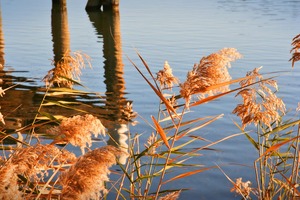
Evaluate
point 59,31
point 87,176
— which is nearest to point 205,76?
point 87,176

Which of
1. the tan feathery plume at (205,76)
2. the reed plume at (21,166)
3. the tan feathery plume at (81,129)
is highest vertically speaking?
the tan feathery plume at (205,76)

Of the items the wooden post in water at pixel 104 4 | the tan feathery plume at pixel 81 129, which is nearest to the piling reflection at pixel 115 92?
the tan feathery plume at pixel 81 129

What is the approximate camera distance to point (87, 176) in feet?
7.00

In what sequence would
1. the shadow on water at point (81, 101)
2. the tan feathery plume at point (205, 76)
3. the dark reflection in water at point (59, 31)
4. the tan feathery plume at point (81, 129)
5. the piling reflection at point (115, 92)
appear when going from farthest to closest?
the dark reflection in water at point (59, 31) → the shadow on water at point (81, 101) → the piling reflection at point (115, 92) → the tan feathery plume at point (205, 76) → the tan feathery plume at point (81, 129)

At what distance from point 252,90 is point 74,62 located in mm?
859

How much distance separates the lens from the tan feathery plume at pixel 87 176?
212cm

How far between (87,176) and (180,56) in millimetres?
13310

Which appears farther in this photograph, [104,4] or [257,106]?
[104,4]

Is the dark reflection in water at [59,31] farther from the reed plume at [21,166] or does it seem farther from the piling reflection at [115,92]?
the reed plume at [21,166]

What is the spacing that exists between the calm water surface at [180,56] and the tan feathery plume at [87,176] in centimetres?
148

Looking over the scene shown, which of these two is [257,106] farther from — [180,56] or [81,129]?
[180,56]

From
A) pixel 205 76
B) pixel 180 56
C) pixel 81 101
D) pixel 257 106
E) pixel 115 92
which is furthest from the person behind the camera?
pixel 180 56

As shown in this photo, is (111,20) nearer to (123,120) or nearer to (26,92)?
(26,92)

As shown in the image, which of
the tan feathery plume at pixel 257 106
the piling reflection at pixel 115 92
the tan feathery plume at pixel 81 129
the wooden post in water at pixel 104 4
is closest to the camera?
the tan feathery plume at pixel 81 129
